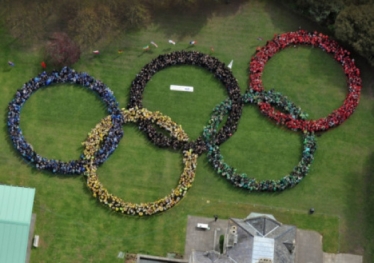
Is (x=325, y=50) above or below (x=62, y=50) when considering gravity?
above

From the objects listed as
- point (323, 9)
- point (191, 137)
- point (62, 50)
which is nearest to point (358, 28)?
point (323, 9)

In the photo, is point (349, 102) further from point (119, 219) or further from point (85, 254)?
point (85, 254)

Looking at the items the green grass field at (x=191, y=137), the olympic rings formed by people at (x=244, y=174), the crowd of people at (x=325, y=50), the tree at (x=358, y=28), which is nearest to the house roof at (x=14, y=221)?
the green grass field at (x=191, y=137)

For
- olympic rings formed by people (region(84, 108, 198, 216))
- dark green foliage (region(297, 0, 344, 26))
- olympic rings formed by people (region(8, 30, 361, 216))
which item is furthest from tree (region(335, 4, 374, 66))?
olympic rings formed by people (region(84, 108, 198, 216))

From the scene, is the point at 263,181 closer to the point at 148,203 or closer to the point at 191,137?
the point at 191,137

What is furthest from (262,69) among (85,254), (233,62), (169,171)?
(85,254)

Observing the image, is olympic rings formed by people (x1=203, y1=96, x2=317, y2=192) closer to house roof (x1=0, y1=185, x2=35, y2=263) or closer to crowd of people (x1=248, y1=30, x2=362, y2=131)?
crowd of people (x1=248, y1=30, x2=362, y2=131)
